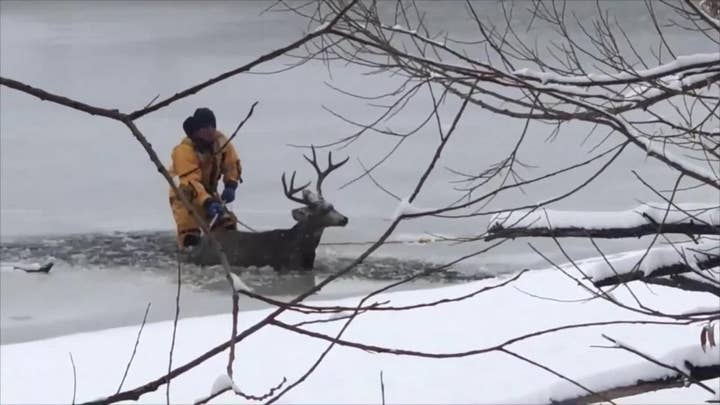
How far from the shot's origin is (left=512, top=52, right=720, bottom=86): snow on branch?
2.90m

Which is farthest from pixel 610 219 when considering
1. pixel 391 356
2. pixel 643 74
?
pixel 391 356

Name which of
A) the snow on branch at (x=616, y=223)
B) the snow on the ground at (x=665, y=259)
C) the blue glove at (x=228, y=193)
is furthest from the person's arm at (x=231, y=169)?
the snow on the ground at (x=665, y=259)

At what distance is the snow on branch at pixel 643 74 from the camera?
290cm

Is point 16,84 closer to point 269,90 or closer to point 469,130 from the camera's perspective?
point 469,130

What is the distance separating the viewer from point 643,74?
3.06 metres

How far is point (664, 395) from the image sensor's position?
495cm

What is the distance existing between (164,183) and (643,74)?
32.1 ft

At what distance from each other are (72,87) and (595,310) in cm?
1257

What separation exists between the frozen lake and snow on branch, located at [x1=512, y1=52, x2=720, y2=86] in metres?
4.81

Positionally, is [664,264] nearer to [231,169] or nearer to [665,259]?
[665,259]

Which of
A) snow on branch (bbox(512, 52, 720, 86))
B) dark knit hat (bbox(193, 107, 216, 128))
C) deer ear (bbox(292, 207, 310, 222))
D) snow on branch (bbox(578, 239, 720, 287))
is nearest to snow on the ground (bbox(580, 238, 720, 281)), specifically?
snow on branch (bbox(578, 239, 720, 287))

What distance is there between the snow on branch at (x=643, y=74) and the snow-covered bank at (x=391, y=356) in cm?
189

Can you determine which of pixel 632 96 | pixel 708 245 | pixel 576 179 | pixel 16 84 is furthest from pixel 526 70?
pixel 576 179

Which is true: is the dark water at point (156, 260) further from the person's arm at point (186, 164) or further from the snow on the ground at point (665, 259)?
the snow on the ground at point (665, 259)
